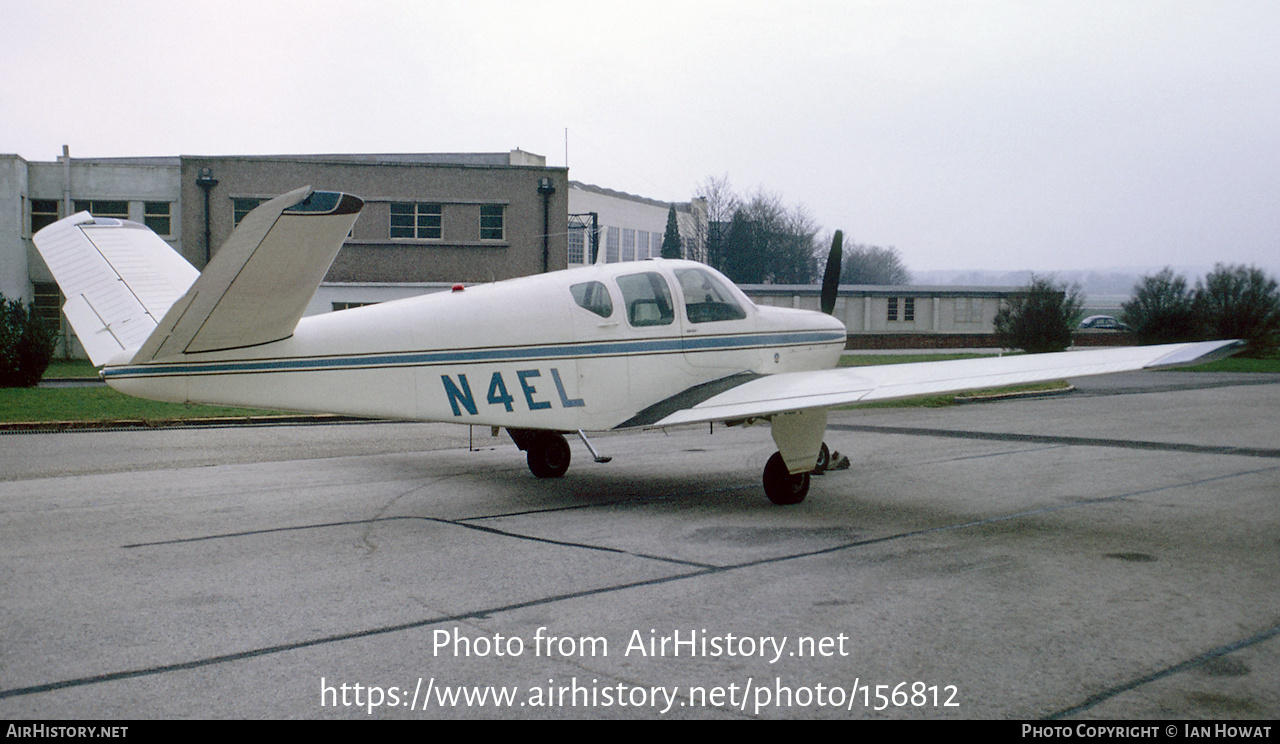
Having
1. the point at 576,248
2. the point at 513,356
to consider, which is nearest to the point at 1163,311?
the point at 576,248

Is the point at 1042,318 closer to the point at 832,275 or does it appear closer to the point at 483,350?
the point at 832,275

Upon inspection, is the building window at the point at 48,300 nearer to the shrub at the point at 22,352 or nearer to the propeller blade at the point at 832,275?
the shrub at the point at 22,352

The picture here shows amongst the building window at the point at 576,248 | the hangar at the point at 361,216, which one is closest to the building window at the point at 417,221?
the hangar at the point at 361,216

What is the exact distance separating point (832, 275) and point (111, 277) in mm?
9015

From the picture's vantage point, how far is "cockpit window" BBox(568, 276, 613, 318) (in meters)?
9.69

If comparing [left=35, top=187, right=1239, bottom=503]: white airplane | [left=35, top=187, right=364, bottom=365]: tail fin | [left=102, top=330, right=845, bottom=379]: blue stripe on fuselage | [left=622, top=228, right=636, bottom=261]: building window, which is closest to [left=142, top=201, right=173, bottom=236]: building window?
[left=35, top=187, right=364, bottom=365]: tail fin

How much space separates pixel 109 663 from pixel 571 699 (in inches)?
92.5

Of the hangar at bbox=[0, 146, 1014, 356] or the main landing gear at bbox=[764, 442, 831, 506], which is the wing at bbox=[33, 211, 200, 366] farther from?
the hangar at bbox=[0, 146, 1014, 356]

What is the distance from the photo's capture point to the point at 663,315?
1008 cm

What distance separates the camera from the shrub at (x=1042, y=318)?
3997 cm

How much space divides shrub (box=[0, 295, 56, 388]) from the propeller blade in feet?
71.2

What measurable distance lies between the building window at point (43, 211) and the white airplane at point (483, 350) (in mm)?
37327

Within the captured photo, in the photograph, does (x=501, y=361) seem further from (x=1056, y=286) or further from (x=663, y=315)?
(x=1056, y=286)
